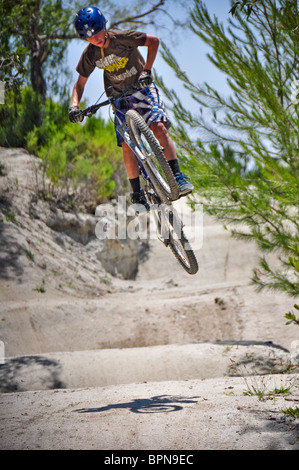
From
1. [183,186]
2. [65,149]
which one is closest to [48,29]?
[65,149]

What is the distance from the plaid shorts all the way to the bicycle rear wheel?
0.46 feet

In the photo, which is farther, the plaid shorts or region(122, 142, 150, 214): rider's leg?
region(122, 142, 150, 214): rider's leg

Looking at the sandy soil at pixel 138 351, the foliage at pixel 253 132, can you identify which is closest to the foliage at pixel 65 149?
the sandy soil at pixel 138 351

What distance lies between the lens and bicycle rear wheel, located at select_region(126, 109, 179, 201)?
3498 millimetres

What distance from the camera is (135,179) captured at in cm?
404

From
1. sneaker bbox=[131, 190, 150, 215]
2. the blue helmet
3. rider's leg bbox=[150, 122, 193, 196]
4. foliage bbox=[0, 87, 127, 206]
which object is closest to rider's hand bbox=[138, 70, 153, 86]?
rider's leg bbox=[150, 122, 193, 196]

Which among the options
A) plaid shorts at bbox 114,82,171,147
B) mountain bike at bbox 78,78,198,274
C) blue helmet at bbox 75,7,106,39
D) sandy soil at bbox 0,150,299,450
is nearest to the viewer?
sandy soil at bbox 0,150,299,450

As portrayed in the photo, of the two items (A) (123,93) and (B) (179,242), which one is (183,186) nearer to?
(B) (179,242)

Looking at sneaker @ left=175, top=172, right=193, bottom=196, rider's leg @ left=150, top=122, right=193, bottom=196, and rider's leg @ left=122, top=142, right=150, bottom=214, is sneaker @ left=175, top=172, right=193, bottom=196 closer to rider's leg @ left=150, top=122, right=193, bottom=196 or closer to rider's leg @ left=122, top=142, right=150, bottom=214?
rider's leg @ left=150, top=122, right=193, bottom=196

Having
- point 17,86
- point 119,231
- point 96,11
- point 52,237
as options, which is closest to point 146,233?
point 119,231

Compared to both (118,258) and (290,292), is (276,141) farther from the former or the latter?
(118,258)

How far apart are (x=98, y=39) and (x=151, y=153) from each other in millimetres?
856

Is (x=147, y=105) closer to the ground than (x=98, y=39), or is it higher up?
closer to the ground

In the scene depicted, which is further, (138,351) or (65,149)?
(65,149)
